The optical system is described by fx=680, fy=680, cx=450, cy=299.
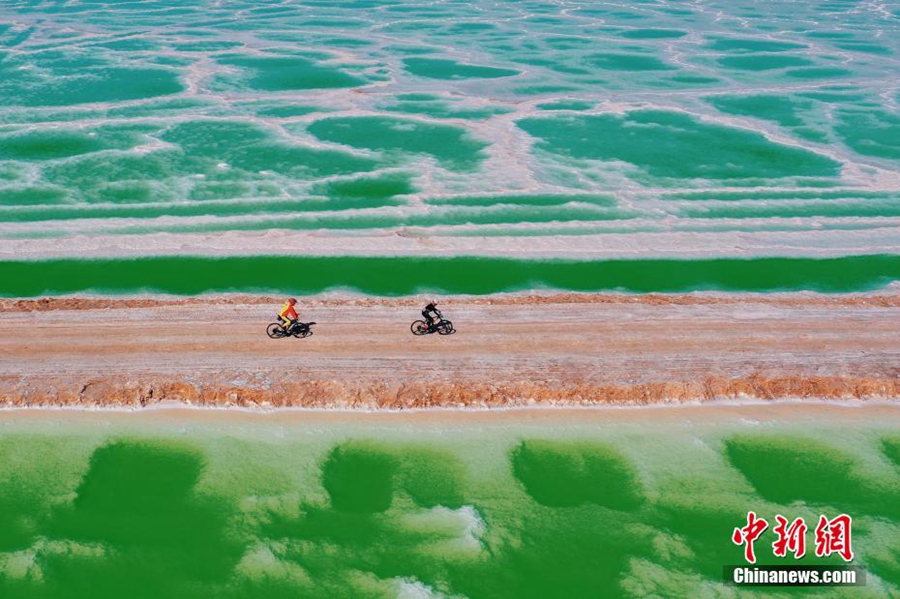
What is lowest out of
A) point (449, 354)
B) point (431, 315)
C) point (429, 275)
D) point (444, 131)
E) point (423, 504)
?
point (423, 504)

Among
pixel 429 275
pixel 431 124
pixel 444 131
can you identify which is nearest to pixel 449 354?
pixel 429 275

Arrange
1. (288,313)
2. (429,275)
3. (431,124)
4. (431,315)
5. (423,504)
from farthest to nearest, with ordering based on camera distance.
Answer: (431,124) → (429,275) → (431,315) → (288,313) → (423,504)

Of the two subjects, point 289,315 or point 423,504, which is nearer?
point 423,504

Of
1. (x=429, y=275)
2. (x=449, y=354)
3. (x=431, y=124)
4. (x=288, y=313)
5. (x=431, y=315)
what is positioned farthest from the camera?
(x=431, y=124)

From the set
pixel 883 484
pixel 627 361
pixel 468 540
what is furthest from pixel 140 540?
pixel 883 484

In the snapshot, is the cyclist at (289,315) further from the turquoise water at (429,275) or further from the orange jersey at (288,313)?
the turquoise water at (429,275)

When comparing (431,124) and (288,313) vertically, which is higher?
(431,124)

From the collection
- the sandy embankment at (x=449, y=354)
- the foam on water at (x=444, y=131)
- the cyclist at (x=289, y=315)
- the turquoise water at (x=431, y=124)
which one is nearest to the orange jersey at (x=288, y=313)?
the cyclist at (x=289, y=315)

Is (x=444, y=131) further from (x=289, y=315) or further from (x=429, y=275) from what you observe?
(x=289, y=315)
